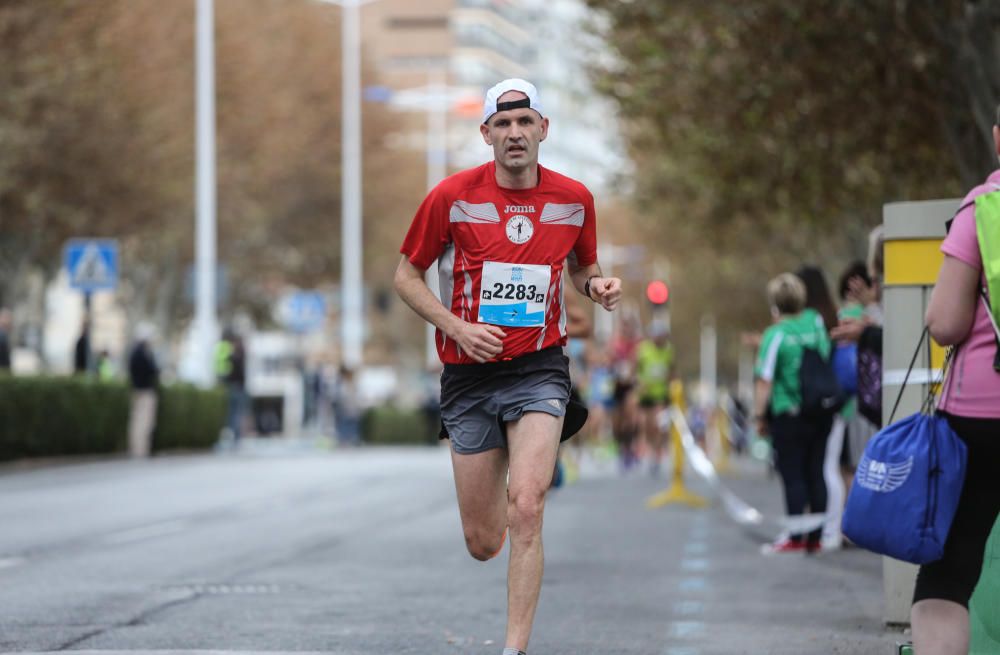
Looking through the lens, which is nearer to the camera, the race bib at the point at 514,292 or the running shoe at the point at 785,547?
the race bib at the point at 514,292

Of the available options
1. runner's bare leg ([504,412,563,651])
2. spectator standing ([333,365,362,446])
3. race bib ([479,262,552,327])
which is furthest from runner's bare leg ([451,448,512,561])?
spectator standing ([333,365,362,446])

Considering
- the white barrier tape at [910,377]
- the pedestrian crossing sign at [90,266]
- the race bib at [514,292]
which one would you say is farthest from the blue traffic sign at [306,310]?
the race bib at [514,292]

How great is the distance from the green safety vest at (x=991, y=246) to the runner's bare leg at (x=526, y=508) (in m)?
2.08

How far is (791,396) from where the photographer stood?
14.2m

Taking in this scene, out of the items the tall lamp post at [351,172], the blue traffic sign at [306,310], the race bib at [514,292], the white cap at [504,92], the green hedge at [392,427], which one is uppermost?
the tall lamp post at [351,172]

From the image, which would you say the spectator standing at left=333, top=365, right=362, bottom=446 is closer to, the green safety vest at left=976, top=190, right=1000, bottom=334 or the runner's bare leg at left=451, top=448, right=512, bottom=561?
the runner's bare leg at left=451, top=448, right=512, bottom=561

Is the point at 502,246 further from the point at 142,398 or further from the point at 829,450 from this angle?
the point at 142,398

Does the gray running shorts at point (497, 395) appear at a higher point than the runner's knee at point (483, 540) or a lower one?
higher

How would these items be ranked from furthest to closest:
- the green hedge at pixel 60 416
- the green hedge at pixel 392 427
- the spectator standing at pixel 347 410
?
1. the green hedge at pixel 392 427
2. the spectator standing at pixel 347 410
3. the green hedge at pixel 60 416

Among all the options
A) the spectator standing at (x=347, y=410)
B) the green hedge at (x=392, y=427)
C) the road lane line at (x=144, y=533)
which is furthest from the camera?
the green hedge at (x=392, y=427)

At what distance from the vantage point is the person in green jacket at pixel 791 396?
559 inches

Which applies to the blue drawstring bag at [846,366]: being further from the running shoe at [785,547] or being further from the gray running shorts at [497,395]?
the gray running shorts at [497,395]

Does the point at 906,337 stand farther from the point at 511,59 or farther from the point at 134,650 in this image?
the point at 511,59

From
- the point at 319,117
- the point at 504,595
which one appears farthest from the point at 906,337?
the point at 319,117
